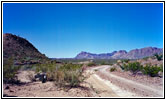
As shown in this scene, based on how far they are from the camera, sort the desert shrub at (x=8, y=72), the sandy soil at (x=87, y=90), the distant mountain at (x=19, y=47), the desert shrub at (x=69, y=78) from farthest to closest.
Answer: the distant mountain at (x=19, y=47) < the desert shrub at (x=8, y=72) < the desert shrub at (x=69, y=78) < the sandy soil at (x=87, y=90)

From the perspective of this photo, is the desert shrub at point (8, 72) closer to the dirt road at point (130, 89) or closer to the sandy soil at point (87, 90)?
the sandy soil at point (87, 90)

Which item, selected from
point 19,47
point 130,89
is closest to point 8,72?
point 130,89

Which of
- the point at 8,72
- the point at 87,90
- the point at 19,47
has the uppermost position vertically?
the point at 19,47

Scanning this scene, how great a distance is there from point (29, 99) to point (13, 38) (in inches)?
1517

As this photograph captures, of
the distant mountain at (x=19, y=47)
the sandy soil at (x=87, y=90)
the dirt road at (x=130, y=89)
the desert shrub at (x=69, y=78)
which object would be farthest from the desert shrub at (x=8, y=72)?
the distant mountain at (x=19, y=47)

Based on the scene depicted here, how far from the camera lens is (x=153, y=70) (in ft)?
63.0

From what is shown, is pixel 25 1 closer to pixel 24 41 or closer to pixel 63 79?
pixel 63 79

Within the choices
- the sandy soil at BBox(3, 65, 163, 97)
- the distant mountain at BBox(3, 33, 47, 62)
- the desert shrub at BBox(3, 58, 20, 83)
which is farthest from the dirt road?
the distant mountain at BBox(3, 33, 47, 62)

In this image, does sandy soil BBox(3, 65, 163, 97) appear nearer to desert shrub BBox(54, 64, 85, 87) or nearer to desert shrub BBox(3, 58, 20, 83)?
desert shrub BBox(54, 64, 85, 87)

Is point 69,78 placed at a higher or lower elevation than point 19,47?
lower

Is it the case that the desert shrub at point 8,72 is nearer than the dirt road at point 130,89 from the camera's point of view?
No

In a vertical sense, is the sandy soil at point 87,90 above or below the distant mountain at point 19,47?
below

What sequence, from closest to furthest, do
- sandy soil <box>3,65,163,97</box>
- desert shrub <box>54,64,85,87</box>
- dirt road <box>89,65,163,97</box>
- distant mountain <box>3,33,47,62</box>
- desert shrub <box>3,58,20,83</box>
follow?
sandy soil <box>3,65,163,97</box>
dirt road <box>89,65,163,97</box>
desert shrub <box>54,64,85,87</box>
desert shrub <box>3,58,20,83</box>
distant mountain <box>3,33,47,62</box>

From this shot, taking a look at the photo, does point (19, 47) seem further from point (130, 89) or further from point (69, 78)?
point (130, 89)
